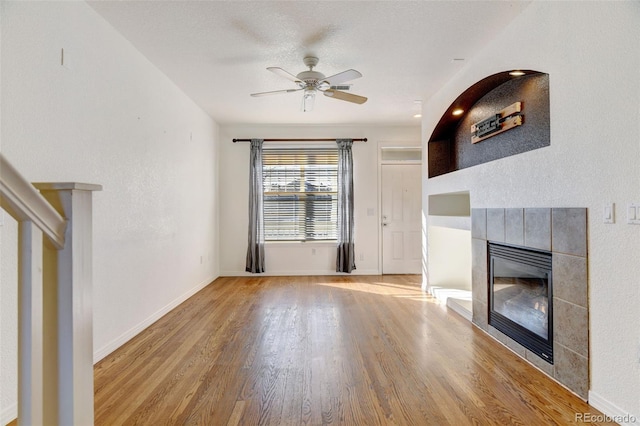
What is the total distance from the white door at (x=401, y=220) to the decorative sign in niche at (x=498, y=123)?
2.16 m

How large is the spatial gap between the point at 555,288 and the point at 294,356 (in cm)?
192

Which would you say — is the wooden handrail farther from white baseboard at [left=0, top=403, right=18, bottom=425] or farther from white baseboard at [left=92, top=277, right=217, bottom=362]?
white baseboard at [left=92, top=277, right=217, bottom=362]

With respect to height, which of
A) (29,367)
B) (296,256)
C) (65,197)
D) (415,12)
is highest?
(415,12)

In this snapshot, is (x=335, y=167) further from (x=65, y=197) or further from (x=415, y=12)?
(x=65, y=197)

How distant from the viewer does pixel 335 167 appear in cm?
568

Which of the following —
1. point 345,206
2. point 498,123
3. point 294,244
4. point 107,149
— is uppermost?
point 498,123

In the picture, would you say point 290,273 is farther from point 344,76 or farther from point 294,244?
point 344,76

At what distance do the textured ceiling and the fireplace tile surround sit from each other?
159 centimetres

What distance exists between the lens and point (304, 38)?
2.73 meters

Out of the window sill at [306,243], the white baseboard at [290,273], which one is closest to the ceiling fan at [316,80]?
the window sill at [306,243]

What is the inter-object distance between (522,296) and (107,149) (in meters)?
3.57

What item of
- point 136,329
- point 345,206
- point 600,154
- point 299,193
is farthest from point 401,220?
point 136,329

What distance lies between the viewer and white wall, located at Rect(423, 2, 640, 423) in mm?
1651

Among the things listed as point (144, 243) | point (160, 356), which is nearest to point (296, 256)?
point (144, 243)
